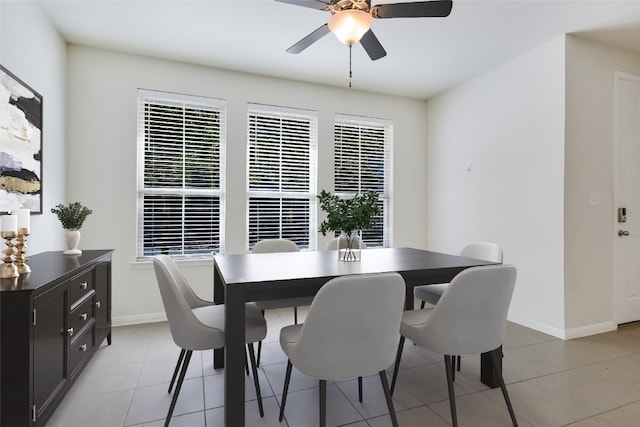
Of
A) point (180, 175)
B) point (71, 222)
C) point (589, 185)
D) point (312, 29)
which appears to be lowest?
point (71, 222)


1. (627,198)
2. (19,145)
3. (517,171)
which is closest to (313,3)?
(19,145)

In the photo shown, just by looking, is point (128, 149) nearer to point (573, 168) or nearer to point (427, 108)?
point (427, 108)

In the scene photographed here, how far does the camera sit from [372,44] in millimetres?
2258

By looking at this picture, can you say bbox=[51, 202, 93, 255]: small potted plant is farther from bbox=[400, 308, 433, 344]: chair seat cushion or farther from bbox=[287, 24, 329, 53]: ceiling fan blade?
bbox=[400, 308, 433, 344]: chair seat cushion

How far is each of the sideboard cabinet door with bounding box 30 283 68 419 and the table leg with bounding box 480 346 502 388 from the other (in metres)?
2.59

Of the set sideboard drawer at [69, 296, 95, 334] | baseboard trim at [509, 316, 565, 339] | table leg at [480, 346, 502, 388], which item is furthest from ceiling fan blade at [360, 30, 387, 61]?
baseboard trim at [509, 316, 565, 339]

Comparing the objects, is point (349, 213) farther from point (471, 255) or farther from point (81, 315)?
point (81, 315)

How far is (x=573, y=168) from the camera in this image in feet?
10.3

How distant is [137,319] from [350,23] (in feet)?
11.2

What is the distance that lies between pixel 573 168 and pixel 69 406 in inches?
171

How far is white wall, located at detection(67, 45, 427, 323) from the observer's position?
3316mm

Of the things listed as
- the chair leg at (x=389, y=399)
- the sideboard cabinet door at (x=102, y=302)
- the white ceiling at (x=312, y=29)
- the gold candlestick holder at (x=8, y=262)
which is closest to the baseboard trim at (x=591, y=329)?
the chair leg at (x=389, y=399)

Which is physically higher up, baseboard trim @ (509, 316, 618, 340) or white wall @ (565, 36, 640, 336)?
white wall @ (565, 36, 640, 336)

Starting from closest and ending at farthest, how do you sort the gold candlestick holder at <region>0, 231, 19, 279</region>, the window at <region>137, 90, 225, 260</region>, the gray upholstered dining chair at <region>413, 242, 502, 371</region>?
the gold candlestick holder at <region>0, 231, 19, 279</region>, the gray upholstered dining chair at <region>413, 242, 502, 371</region>, the window at <region>137, 90, 225, 260</region>
